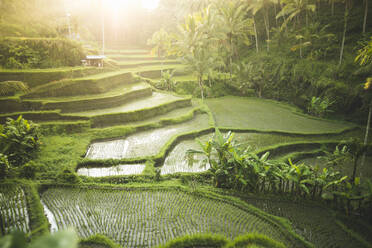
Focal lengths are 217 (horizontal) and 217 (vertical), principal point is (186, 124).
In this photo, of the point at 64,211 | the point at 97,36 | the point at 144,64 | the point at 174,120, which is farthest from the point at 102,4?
the point at 64,211

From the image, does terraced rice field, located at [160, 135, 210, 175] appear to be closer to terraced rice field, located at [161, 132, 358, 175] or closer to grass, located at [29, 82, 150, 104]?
terraced rice field, located at [161, 132, 358, 175]

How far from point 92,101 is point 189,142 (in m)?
4.38

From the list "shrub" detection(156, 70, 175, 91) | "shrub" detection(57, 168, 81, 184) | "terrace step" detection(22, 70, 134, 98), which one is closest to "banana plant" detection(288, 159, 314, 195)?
"shrub" detection(57, 168, 81, 184)

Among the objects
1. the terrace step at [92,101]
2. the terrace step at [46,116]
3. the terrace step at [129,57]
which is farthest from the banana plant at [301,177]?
the terrace step at [129,57]

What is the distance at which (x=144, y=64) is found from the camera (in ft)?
56.3

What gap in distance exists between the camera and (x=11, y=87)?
26.3 feet

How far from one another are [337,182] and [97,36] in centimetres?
2358

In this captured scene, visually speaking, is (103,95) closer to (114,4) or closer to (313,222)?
(313,222)

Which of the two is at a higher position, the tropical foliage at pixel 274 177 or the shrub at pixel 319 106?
the shrub at pixel 319 106

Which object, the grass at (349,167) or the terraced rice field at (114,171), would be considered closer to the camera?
the terraced rice field at (114,171)

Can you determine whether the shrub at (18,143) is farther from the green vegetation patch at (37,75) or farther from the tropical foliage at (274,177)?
the tropical foliage at (274,177)

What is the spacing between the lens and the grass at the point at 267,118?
27.8 ft

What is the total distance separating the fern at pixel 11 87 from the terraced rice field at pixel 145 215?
216 inches

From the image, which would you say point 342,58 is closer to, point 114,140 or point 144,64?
point 114,140
